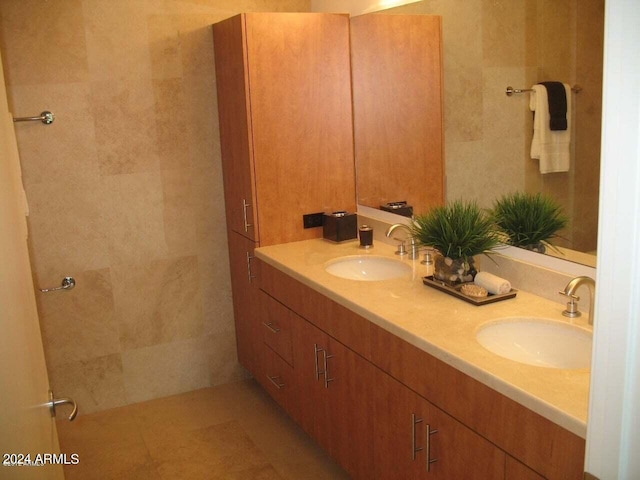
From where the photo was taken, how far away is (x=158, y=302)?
11.6 ft

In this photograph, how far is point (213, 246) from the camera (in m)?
3.62

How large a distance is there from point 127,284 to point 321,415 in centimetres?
137

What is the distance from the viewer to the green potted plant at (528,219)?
7.27ft

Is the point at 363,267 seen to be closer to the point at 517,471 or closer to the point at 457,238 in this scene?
the point at 457,238

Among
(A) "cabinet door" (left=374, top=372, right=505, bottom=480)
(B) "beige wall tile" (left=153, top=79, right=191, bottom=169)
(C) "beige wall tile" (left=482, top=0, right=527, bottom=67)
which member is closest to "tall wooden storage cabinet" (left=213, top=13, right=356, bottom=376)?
(B) "beige wall tile" (left=153, top=79, right=191, bottom=169)

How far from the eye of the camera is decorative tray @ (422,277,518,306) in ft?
7.19

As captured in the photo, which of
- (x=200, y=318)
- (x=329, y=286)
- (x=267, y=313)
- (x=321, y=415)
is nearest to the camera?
(x=329, y=286)

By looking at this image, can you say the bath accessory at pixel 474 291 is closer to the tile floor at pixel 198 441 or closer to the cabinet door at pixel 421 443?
the cabinet door at pixel 421 443

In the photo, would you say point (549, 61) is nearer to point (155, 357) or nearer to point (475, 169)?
point (475, 169)

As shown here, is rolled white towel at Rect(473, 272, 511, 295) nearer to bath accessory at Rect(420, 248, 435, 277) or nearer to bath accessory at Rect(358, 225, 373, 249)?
bath accessory at Rect(420, 248, 435, 277)

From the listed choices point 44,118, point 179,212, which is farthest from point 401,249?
point 44,118

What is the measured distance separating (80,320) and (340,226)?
4.78 feet

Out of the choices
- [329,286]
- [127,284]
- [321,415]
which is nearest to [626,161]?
[329,286]

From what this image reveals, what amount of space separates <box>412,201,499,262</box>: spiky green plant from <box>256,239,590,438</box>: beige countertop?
0.17m
